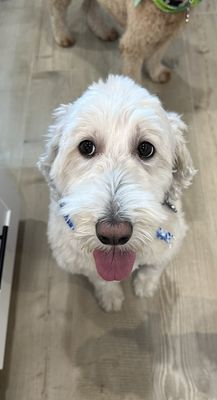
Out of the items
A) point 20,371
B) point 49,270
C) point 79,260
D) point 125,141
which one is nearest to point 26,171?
point 49,270

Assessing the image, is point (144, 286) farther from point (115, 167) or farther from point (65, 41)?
point (65, 41)

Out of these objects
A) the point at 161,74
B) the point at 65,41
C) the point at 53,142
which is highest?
the point at 65,41

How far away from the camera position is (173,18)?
1.68 metres

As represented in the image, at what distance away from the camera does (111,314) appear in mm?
1601

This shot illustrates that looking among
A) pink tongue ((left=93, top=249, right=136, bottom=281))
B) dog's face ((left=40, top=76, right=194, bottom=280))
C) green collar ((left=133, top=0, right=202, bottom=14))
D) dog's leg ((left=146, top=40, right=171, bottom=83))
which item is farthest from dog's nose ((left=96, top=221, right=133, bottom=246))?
dog's leg ((left=146, top=40, right=171, bottom=83))

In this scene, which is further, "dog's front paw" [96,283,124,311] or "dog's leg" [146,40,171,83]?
"dog's leg" [146,40,171,83]

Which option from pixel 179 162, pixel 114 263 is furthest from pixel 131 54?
pixel 114 263

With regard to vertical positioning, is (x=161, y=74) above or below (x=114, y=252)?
above

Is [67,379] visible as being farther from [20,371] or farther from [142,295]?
[142,295]

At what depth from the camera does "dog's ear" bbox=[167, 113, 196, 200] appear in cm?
114

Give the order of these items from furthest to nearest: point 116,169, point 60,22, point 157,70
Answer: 1. point 60,22
2. point 157,70
3. point 116,169

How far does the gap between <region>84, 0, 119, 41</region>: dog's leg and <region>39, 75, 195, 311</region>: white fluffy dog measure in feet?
4.31

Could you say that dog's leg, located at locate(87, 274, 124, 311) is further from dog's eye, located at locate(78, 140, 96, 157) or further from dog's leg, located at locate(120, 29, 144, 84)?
dog's leg, located at locate(120, 29, 144, 84)

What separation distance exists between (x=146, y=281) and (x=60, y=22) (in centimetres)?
152
